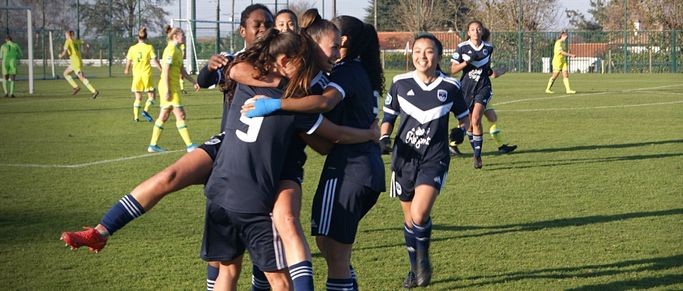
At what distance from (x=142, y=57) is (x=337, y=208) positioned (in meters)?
15.9

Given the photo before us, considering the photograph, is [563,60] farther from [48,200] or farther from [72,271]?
[72,271]

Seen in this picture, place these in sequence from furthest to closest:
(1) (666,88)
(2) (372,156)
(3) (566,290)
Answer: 1. (1) (666,88)
2. (3) (566,290)
3. (2) (372,156)

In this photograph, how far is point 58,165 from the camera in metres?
13.4

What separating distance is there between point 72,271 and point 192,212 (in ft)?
8.51

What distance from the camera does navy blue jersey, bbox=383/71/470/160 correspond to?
694cm

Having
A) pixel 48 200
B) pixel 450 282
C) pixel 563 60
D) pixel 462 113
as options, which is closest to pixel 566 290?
pixel 450 282

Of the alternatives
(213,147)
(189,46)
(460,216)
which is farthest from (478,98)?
(189,46)

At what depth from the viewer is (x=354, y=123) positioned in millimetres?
5355

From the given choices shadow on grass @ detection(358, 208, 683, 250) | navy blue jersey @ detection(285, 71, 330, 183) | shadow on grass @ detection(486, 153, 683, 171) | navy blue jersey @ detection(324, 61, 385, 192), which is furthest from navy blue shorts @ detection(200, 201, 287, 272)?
shadow on grass @ detection(486, 153, 683, 171)

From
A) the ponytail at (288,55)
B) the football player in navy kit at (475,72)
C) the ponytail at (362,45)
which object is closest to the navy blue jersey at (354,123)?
the ponytail at (362,45)

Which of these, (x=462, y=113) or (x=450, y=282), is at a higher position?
(x=462, y=113)

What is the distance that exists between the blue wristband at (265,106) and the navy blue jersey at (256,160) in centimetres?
5

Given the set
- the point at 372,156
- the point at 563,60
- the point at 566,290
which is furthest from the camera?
the point at 563,60

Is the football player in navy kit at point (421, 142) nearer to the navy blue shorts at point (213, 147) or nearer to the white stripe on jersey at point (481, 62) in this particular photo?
the navy blue shorts at point (213, 147)
